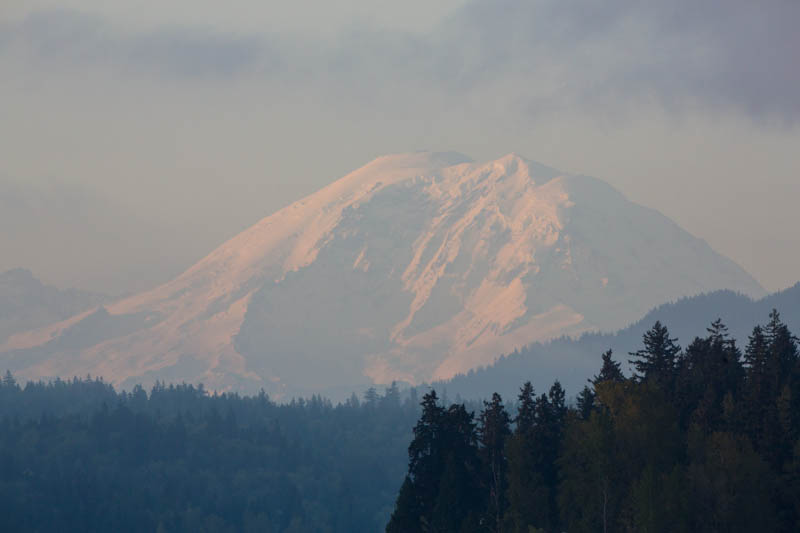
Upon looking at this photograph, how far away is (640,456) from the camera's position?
114750 mm

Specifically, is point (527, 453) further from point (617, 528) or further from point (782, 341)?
point (782, 341)

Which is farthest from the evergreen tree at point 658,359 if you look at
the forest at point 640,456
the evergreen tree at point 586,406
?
the evergreen tree at point 586,406

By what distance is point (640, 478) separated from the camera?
114 meters

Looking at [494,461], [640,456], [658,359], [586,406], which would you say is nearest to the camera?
[640,456]

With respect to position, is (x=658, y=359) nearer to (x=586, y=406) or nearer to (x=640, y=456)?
(x=586, y=406)

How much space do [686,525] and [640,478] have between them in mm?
8654

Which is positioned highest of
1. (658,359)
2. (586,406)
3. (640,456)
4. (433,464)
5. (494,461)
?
(658,359)

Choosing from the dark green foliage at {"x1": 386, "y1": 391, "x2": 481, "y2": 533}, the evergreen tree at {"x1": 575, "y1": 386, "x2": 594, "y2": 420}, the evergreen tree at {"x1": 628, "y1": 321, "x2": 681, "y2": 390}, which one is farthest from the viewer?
the evergreen tree at {"x1": 628, "y1": 321, "x2": 681, "y2": 390}

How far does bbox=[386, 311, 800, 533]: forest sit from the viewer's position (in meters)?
106

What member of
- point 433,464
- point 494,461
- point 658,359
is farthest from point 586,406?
point 433,464

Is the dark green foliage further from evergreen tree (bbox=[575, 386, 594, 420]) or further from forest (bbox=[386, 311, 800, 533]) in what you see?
evergreen tree (bbox=[575, 386, 594, 420])

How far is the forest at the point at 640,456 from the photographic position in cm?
10606

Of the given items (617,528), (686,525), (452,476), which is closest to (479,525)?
(452,476)

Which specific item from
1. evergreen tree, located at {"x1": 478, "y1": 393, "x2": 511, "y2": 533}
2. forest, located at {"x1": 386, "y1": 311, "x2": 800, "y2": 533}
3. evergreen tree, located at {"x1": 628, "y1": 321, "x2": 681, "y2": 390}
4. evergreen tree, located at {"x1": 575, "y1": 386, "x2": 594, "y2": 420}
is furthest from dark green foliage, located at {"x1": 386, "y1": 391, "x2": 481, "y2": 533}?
evergreen tree, located at {"x1": 628, "y1": 321, "x2": 681, "y2": 390}
